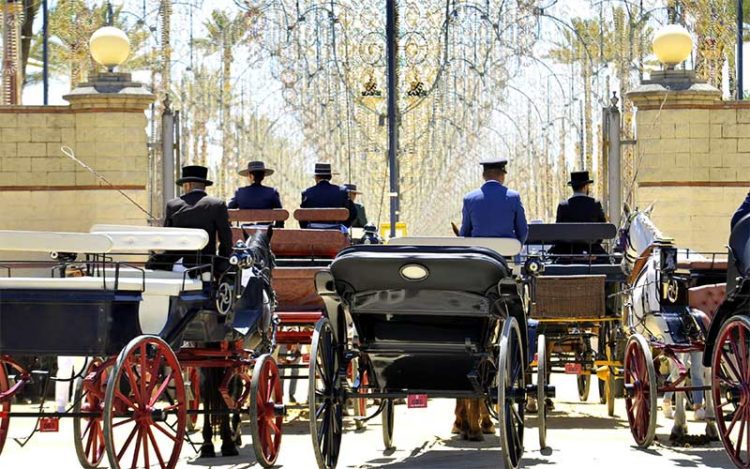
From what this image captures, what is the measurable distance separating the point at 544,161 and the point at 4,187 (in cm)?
1419

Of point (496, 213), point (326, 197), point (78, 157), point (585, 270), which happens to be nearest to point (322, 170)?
point (326, 197)

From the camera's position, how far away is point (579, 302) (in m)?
11.8

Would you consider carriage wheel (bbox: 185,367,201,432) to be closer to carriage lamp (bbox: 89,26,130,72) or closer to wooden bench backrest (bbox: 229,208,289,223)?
wooden bench backrest (bbox: 229,208,289,223)

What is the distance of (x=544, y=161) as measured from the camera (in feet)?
101

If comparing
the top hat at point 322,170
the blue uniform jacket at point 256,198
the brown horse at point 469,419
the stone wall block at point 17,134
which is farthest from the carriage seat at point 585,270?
the stone wall block at point 17,134

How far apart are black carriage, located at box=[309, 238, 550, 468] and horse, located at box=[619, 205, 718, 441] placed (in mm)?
1761

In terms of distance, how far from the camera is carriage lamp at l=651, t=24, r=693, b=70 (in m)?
18.5

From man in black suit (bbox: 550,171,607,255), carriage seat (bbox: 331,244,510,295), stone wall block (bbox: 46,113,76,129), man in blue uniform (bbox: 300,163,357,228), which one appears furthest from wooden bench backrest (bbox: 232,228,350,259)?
stone wall block (bbox: 46,113,76,129)

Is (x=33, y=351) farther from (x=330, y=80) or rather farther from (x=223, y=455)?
(x=330, y=80)

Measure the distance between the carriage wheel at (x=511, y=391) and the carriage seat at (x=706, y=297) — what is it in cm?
212

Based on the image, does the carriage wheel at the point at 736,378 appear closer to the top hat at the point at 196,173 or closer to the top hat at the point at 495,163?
the top hat at the point at 495,163

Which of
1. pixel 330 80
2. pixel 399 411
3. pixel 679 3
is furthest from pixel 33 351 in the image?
pixel 330 80

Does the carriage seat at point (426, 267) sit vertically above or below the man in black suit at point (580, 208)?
below

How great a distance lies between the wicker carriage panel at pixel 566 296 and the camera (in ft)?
38.7
